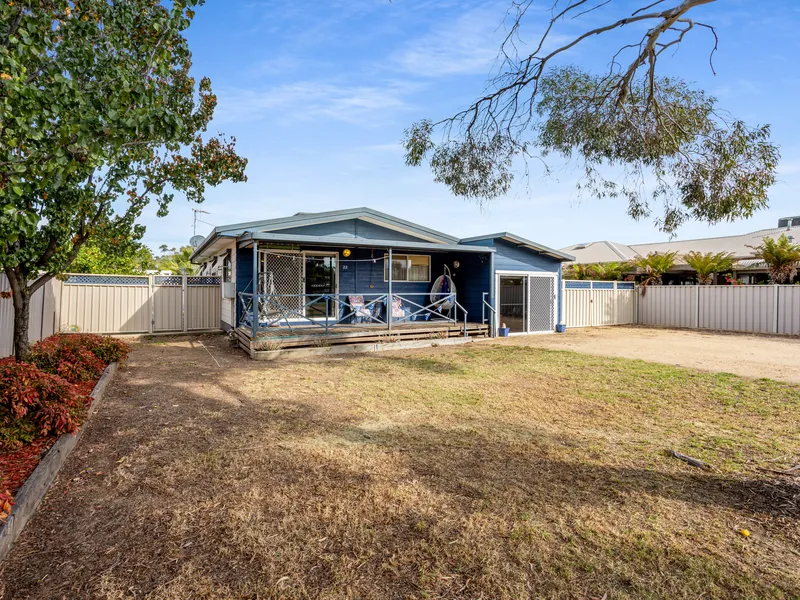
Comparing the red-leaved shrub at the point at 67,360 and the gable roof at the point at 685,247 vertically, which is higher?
the gable roof at the point at 685,247

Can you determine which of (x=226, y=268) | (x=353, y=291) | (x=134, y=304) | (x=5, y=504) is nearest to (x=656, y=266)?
(x=353, y=291)

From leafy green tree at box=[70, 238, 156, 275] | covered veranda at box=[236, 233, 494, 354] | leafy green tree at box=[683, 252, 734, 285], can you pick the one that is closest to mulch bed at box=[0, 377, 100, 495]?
covered veranda at box=[236, 233, 494, 354]

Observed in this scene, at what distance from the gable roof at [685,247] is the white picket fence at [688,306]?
4051mm

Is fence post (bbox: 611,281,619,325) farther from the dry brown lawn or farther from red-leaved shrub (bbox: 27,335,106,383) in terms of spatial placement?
red-leaved shrub (bbox: 27,335,106,383)

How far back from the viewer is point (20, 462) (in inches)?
139

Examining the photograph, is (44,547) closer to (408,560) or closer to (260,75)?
(408,560)

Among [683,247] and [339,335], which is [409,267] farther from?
[683,247]

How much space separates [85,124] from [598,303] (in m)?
17.8

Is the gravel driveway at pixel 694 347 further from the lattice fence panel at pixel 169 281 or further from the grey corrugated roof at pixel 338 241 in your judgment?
the lattice fence panel at pixel 169 281

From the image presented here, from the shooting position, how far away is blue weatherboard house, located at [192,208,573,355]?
1086cm

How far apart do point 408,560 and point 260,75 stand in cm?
845

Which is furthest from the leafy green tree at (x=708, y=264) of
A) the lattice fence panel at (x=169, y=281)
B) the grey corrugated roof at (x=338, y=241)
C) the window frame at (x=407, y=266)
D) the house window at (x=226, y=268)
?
the lattice fence panel at (x=169, y=281)

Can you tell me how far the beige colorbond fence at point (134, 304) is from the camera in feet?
38.4

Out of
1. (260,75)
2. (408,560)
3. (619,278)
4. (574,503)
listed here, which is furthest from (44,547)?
(619,278)
